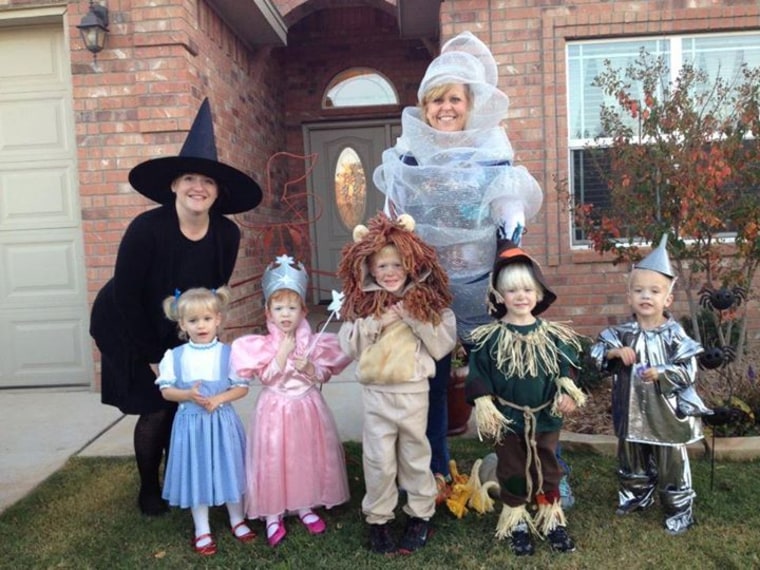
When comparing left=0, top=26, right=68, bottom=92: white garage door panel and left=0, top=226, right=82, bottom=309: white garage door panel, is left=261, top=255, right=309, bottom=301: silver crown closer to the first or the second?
left=0, top=226, right=82, bottom=309: white garage door panel

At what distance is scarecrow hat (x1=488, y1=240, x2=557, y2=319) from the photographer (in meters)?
2.67

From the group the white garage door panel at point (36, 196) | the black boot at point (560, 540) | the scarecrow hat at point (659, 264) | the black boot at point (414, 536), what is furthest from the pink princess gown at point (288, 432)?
the white garage door panel at point (36, 196)

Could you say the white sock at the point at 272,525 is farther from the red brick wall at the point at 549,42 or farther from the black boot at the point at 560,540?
the red brick wall at the point at 549,42

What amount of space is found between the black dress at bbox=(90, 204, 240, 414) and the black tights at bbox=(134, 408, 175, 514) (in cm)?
6

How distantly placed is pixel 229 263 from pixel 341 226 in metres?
5.54

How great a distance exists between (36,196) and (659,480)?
16.3 feet

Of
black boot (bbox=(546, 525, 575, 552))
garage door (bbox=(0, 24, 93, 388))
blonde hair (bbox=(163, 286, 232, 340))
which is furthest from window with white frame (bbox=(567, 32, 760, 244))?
garage door (bbox=(0, 24, 93, 388))

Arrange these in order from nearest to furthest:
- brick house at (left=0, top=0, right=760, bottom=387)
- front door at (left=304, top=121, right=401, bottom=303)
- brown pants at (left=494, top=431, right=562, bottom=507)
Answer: brown pants at (left=494, top=431, right=562, bottom=507) < brick house at (left=0, top=0, right=760, bottom=387) < front door at (left=304, top=121, right=401, bottom=303)

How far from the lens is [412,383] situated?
2.72 meters

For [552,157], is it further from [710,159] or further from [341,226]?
[341,226]

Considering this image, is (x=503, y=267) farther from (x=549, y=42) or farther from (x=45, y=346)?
(x=45, y=346)

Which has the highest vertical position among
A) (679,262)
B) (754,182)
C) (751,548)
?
(754,182)

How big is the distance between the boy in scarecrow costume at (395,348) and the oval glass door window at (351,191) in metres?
6.02

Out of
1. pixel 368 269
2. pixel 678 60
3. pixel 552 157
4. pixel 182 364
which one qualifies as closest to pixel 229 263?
pixel 182 364
